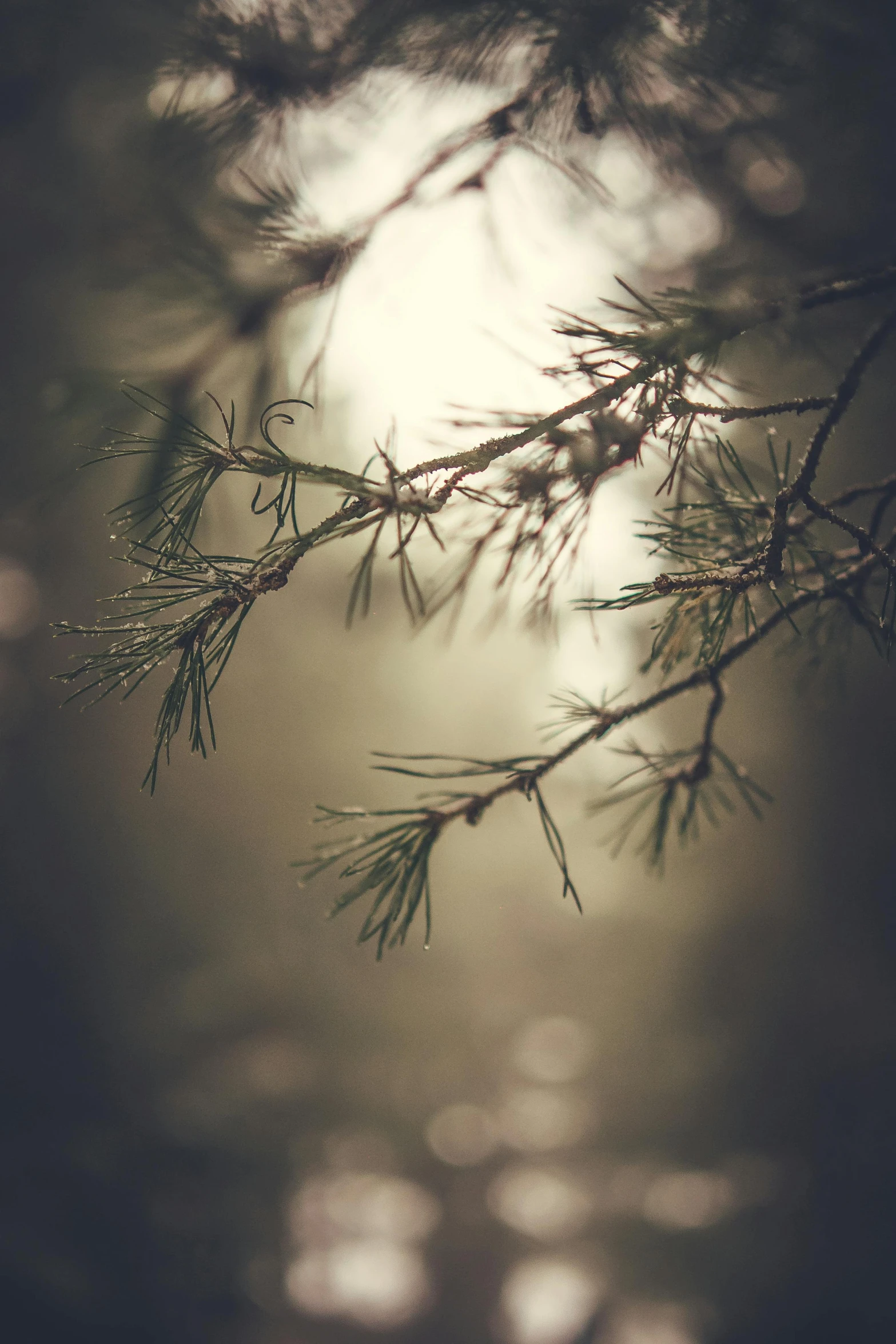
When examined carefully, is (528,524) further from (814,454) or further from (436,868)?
(436,868)

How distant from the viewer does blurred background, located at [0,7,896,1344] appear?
2.04 feet

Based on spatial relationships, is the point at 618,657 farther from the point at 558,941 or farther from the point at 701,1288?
the point at 701,1288

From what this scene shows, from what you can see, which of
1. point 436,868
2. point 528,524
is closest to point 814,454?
point 528,524

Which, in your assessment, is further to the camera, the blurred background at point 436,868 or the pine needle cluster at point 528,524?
the blurred background at point 436,868

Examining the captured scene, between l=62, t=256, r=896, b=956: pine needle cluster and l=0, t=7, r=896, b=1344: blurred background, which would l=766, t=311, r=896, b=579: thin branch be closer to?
l=62, t=256, r=896, b=956: pine needle cluster

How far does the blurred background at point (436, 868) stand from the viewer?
2.04ft

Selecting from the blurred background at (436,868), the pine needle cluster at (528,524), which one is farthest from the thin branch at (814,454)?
the blurred background at (436,868)

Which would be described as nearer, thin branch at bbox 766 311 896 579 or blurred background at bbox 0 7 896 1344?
thin branch at bbox 766 311 896 579

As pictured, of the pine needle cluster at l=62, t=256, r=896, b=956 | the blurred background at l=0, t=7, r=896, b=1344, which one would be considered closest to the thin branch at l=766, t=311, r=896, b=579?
the pine needle cluster at l=62, t=256, r=896, b=956

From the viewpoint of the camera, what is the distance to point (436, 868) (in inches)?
122

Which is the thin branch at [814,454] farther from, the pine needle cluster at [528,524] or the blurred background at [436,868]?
the blurred background at [436,868]

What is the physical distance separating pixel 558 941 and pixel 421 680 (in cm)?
130

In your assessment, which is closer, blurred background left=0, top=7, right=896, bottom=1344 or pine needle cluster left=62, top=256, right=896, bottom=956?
pine needle cluster left=62, top=256, right=896, bottom=956

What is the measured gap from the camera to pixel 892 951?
2.01 m
